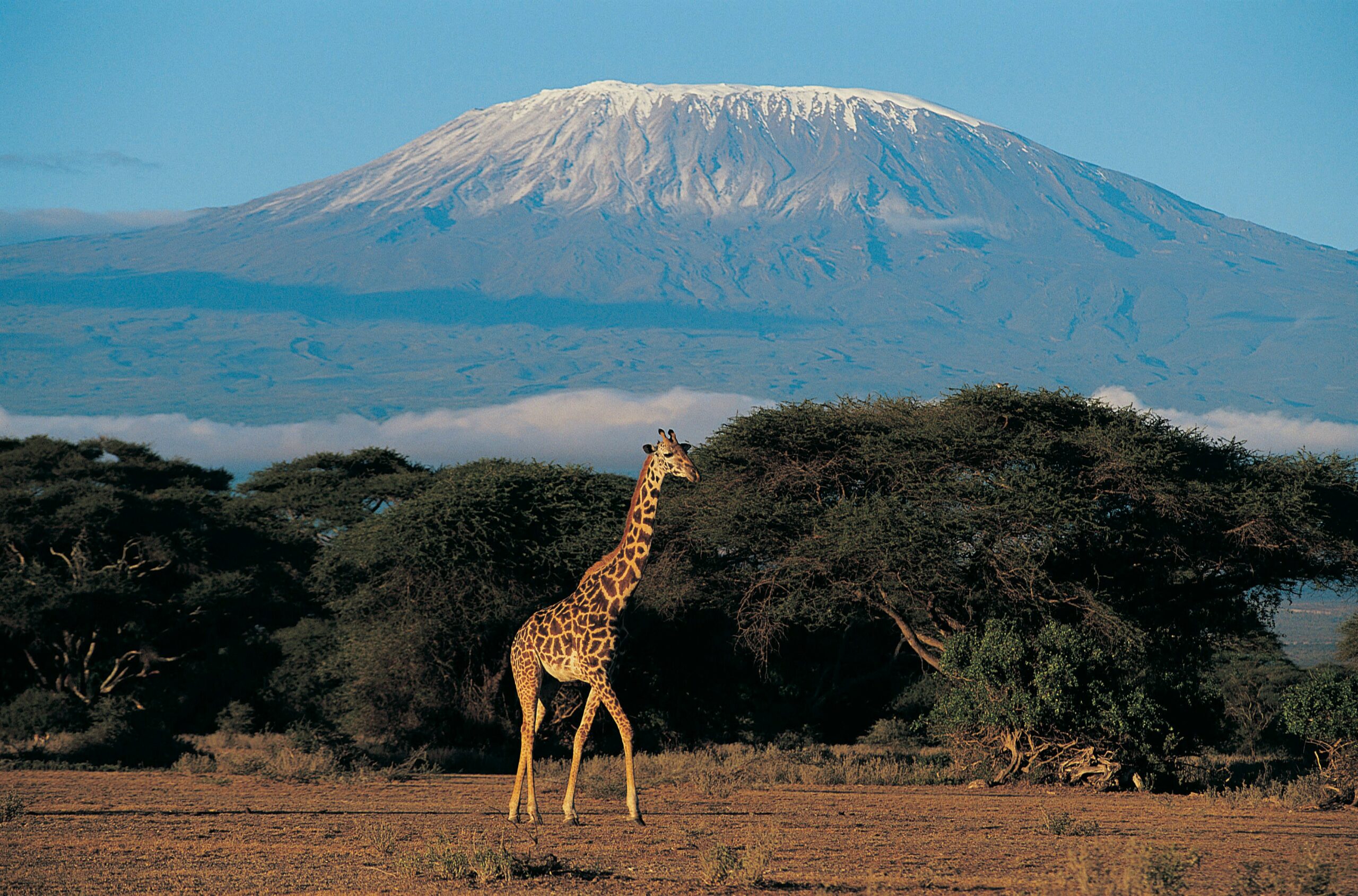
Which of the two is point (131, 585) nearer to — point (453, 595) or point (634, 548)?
point (453, 595)

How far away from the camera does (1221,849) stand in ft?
44.2

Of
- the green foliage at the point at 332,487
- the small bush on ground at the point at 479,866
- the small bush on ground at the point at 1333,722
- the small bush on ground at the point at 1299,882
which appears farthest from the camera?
the green foliage at the point at 332,487

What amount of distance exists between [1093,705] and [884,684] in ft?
48.9

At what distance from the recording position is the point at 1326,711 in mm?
18688

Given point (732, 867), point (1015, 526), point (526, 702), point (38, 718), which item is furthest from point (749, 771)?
point (38, 718)

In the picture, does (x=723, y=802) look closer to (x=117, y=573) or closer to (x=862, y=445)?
(x=862, y=445)

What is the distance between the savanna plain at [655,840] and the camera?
11.1m

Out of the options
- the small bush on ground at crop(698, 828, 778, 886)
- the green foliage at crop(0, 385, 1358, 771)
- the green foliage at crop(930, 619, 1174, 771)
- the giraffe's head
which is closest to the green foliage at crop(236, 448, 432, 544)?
the green foliage at crop(0, 385, 1358, 771)

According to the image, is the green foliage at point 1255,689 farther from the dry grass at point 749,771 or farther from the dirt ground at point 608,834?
the dirt ground at point 608,834

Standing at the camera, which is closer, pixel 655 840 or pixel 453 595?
pixel 655 840

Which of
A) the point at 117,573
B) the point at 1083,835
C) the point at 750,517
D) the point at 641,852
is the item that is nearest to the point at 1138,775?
the point at 1083,835

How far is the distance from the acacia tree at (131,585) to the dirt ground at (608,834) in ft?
40.8

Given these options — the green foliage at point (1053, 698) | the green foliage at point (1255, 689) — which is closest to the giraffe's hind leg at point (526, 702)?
the green foliage at point (1053, 698)

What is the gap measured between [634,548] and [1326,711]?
432 inches
